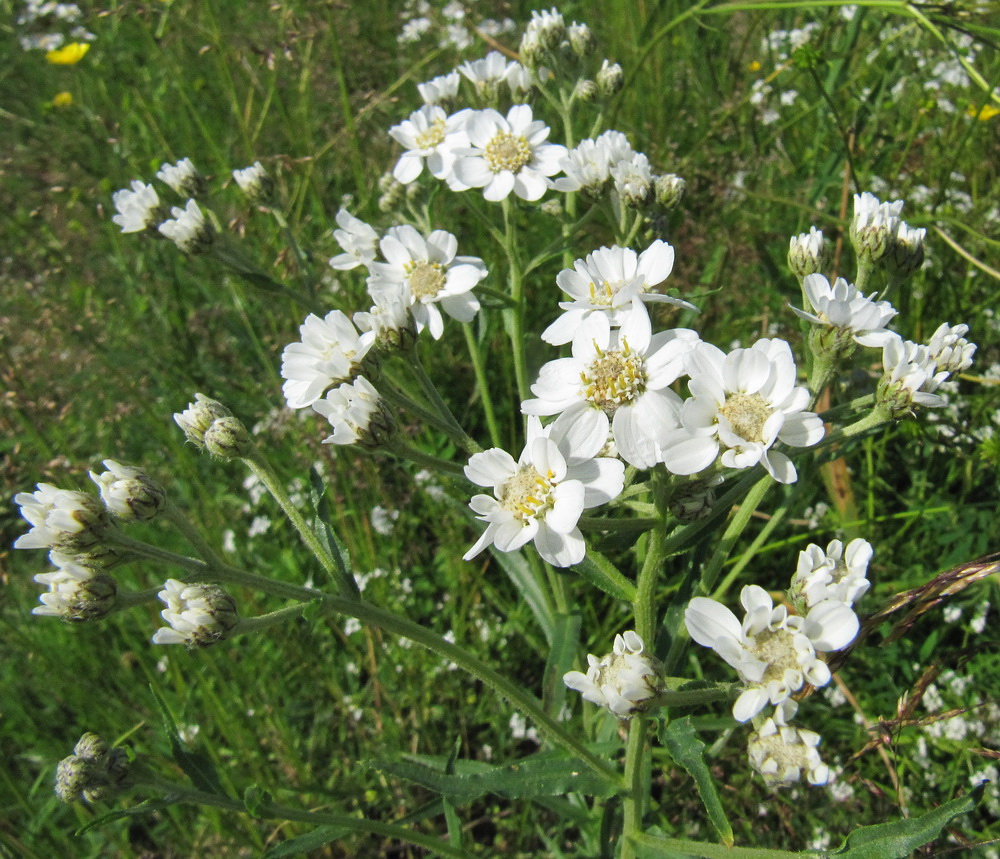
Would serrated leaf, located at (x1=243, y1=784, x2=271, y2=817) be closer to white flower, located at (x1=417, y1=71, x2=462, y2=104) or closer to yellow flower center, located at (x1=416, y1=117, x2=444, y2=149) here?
yellow flower center, located at (x1=416, y1=117, x2=444, y2=149)

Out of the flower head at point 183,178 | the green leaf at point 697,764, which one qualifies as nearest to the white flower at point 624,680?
the green leaf at point 697,764

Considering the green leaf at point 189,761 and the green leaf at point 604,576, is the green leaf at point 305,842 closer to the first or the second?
the green leaf at point 189,761

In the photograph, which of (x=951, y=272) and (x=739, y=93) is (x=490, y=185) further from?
(x=739, y=93)

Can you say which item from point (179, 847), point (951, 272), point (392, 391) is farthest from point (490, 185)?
point (179, 847)

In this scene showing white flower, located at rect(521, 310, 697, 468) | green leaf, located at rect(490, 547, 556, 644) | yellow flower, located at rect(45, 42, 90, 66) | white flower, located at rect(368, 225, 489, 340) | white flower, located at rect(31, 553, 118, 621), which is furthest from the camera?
yellow flower, located at rect(45, 42, 90, 66)

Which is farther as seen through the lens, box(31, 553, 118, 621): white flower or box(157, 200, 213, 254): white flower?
box(157, 200, 213, 254): white flower

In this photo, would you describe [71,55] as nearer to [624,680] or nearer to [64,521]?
[64,521]

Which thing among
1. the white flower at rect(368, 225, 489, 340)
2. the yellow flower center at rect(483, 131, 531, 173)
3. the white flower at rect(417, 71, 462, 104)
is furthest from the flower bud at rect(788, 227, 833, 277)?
the white flower at rect(417, 71, 462, 104)

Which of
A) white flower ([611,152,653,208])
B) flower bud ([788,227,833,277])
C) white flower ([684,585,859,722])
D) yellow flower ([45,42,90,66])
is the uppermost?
yellow flower ([45,42,90,66])
